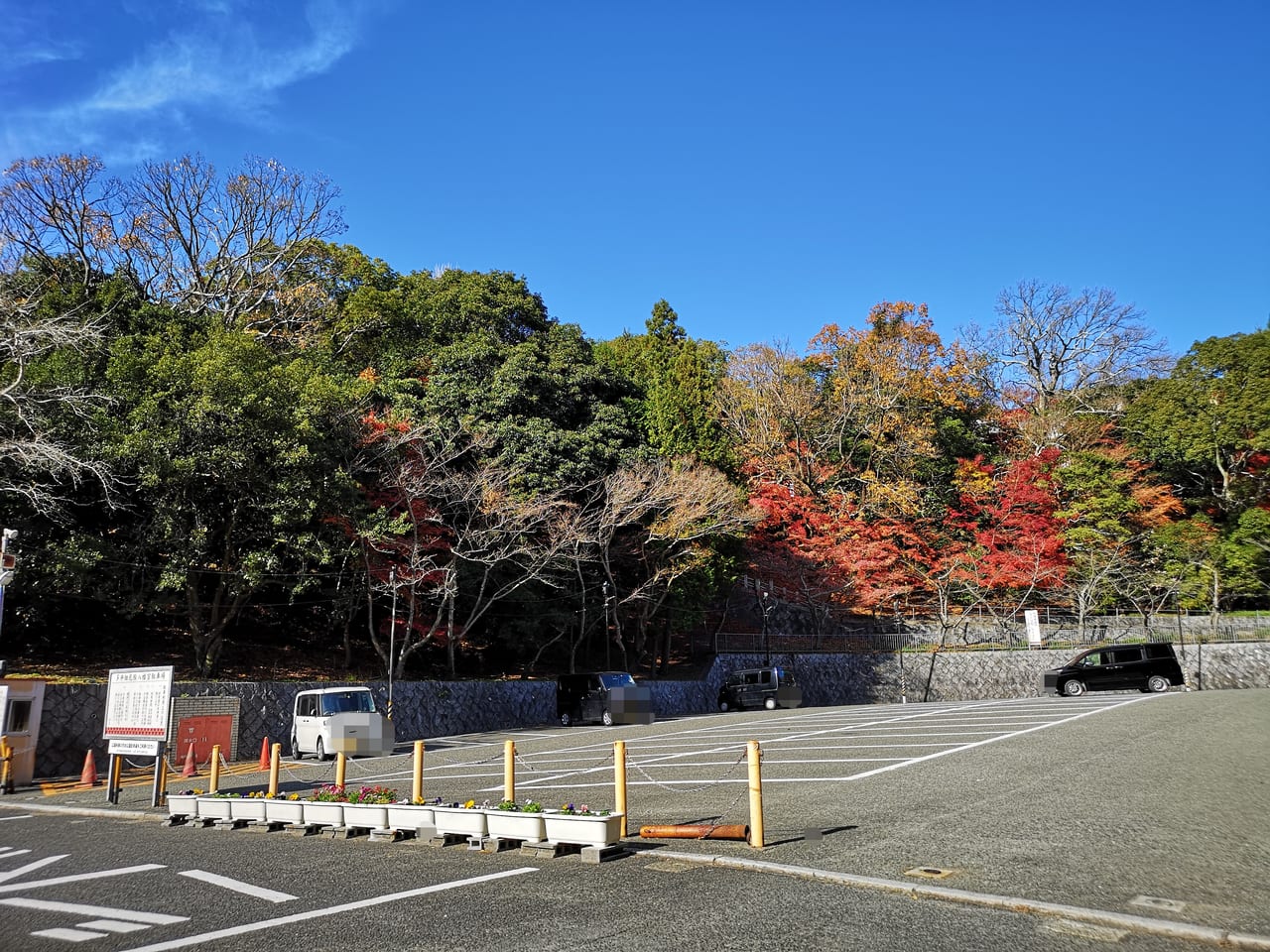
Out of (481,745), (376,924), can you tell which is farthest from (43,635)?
(376,924)

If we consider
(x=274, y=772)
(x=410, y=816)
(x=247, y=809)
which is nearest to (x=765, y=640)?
(x=274, y=772)

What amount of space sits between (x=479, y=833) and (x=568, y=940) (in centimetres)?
303

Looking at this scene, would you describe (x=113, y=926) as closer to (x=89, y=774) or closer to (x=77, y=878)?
(x=77, y=878)

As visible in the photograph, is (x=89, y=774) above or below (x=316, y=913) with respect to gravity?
below

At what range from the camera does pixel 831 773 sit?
10.4m

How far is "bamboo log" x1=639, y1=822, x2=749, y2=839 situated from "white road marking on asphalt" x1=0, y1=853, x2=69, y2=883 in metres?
5.14

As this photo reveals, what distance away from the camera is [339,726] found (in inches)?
653

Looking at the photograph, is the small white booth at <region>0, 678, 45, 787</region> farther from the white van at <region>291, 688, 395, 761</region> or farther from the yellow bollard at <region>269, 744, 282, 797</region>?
the yellow bollard at <region>269, 744, 282, 797</region>

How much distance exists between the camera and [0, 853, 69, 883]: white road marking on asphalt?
22.5ft

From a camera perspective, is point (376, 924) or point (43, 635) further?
point (43, 635)

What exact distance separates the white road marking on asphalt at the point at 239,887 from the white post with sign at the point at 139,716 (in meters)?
5.49

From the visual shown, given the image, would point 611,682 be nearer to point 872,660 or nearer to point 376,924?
point 872,660

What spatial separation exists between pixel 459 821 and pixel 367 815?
50.9 inches

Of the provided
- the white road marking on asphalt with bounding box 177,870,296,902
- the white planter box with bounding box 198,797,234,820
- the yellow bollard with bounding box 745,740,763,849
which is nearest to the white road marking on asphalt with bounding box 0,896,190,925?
the white road marking on asphalt with bounding box 177,870,296,902
